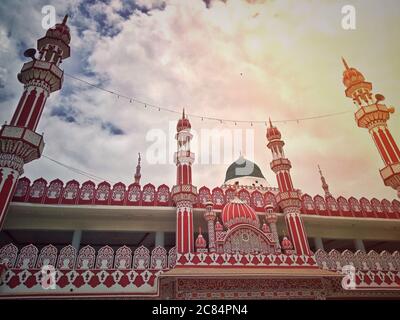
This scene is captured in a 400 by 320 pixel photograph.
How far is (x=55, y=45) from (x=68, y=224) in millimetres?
8512

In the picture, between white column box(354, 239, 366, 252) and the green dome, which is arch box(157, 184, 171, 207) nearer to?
white column box(354, 239, 366, 252)

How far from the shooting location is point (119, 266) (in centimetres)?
968

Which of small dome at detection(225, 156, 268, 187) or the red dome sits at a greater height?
small dome at detection(225, 156, 268, 187)

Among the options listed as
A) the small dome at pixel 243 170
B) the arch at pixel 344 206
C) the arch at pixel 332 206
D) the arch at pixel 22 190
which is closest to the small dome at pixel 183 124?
the arch at pixel 22 190

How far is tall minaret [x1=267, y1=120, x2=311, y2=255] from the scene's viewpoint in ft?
40.7

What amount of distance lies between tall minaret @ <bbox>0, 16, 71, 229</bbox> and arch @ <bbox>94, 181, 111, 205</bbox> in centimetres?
272

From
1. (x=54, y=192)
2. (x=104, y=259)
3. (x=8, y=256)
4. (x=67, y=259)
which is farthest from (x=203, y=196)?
(x=8, y=256)

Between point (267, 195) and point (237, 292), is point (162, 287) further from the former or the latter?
point (267, 195)

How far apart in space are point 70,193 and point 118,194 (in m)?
1.87

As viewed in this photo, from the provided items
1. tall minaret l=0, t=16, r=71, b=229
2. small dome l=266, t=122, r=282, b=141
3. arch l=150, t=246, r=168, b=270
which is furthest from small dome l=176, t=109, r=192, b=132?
arch l=150, t=246, r=168, b=270

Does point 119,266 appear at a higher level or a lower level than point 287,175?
lower

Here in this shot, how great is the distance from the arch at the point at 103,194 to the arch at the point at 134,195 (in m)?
0.83

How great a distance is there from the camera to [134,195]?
12203mm
